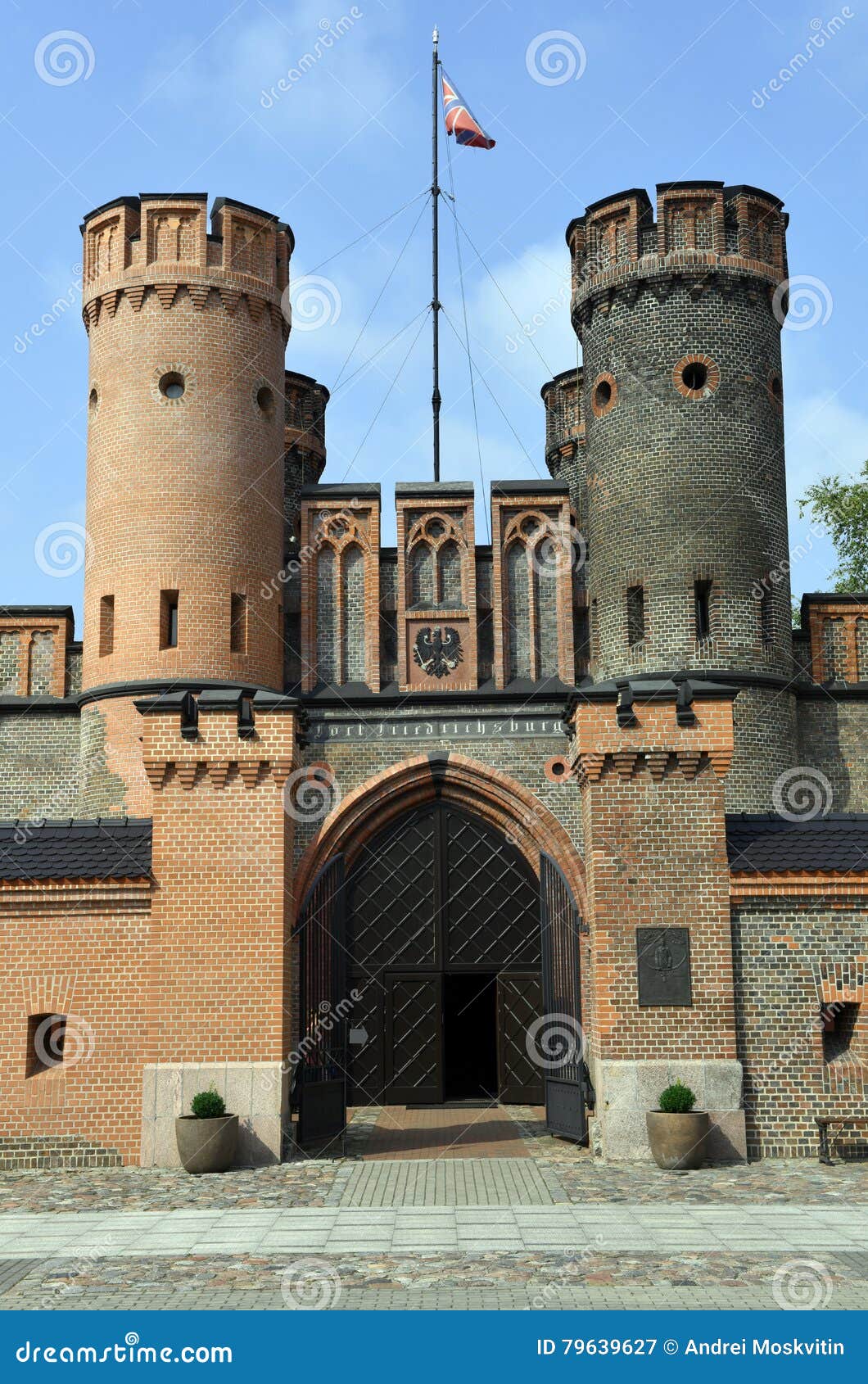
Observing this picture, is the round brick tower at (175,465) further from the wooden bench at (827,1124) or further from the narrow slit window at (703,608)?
the wooden bench at (827,1124)

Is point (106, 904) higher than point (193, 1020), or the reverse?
point (106, 904)

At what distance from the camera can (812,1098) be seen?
1444cm

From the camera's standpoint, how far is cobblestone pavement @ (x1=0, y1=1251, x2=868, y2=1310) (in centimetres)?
848

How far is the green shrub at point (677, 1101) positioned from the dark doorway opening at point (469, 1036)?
500cm

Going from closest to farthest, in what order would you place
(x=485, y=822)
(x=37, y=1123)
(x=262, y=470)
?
(x=37, y=1123) → (x=485, y=822) → (x=262, y=470)

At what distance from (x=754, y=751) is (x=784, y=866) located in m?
4.80

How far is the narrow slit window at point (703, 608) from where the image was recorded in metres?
20.0

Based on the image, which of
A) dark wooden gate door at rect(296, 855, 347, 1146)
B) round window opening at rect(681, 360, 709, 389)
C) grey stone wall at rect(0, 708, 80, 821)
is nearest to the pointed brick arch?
dark wooden gate door at rect(296, 855, 347, 1146)

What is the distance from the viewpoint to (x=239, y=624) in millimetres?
20016

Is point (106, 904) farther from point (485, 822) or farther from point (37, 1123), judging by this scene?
point (485, 822)

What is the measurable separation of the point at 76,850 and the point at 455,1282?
7.71 m

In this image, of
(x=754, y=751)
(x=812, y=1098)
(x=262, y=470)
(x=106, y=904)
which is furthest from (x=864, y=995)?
(x=262, y=470)

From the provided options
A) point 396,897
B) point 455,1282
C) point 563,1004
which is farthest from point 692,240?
point 455,1282

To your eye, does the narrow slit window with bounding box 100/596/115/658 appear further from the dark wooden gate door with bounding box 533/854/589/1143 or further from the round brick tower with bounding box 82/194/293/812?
the dark wooden gate door with bounding box 533/854/589/1143
